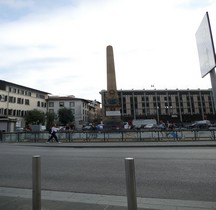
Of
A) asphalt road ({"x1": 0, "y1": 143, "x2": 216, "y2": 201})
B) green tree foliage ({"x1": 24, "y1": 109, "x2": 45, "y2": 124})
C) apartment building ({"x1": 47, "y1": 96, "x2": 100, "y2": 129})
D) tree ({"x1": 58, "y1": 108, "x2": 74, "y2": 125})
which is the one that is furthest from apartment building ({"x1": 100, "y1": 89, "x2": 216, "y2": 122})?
asphalt road ({"x1": 0, "y1": 143, "x2": 216, "y2": 201})

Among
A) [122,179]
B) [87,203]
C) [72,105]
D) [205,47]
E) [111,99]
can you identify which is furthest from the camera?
[72,105]

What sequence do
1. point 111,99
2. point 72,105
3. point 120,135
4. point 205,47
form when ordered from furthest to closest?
point 72,105
point 111,99
point 120,135
point 205,47

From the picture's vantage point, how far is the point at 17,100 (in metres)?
71.8

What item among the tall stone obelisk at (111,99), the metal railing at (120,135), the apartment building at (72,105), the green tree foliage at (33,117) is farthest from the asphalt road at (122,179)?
the apartment building at (72,105)

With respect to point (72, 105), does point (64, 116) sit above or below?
below

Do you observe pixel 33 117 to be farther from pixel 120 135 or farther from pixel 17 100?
pixel 120 135

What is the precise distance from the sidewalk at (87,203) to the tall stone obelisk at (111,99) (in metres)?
35.1

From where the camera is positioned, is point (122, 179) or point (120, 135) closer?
point (122, 179)

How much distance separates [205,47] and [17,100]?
7312cm

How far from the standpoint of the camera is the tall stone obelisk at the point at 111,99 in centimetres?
4062

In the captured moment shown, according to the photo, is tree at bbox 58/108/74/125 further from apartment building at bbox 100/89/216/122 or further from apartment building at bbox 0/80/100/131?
apartment building at bbox 100/89/216/122

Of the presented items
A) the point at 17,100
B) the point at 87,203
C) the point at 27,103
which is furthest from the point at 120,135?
the point at 27,103

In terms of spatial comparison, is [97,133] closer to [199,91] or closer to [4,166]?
[4,166]

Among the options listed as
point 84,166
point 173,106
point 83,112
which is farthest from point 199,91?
point 84,166
